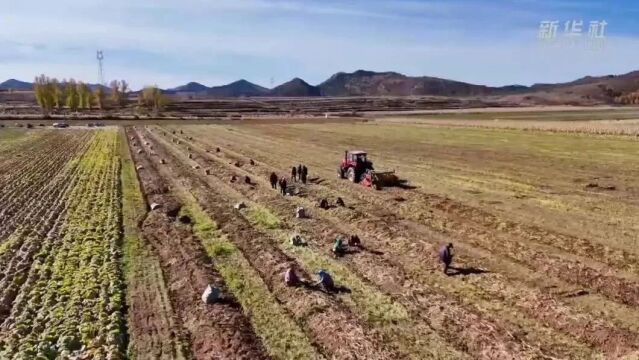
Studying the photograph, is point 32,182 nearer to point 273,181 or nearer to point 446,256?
point 273,181

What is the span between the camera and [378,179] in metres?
34.0

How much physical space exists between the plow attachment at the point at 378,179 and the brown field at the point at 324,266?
142 cm

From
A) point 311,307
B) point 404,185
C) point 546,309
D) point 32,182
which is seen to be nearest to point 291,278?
point 311,307

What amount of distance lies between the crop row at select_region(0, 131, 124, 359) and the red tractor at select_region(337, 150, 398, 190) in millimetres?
14350

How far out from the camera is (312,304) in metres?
16.0

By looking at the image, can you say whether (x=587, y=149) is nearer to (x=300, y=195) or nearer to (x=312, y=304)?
(x=300, y=195)

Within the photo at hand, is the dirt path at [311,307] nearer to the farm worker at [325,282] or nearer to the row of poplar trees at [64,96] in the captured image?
the farm worker at [325,282]

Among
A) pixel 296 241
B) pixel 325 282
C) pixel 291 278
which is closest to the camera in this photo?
pixel 325 282

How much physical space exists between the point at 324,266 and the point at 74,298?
7.77 meters

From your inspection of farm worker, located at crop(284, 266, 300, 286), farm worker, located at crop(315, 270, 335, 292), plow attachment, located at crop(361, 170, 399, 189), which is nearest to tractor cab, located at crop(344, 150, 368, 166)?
plow attachment, located at crop(361, 170, 399, 189)

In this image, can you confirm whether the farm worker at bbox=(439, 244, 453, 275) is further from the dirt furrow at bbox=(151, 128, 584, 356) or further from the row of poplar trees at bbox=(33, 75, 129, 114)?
the row of poplar trees at bbox=(33, 75, 129, 114)

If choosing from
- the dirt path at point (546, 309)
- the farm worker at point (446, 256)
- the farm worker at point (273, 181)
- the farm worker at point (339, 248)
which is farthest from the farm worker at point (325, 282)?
the farm worker at point (273, 181)

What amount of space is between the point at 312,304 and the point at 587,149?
45.9m

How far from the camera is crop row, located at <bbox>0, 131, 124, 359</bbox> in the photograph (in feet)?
45.1
